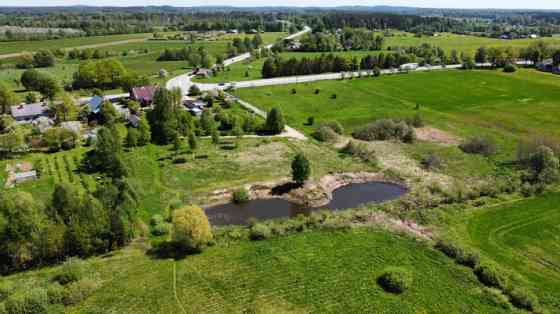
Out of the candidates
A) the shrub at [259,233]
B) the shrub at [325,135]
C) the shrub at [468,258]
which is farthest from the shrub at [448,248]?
the shrub at [325,135]

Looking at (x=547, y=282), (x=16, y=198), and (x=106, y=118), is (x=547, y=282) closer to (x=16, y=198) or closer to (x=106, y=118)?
(x=16, y=198)

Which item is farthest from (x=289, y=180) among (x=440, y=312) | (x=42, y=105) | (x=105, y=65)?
(x=105, y=65)

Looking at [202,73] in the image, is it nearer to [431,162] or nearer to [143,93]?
[143,93]

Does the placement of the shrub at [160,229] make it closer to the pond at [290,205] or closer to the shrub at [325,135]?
the pond at [290,205]

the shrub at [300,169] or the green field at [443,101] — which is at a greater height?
the green field at [443,101]

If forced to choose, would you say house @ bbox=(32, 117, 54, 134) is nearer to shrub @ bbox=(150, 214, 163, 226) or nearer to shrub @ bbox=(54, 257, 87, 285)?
shrub @ bbox=(150, 214, 163, 226)

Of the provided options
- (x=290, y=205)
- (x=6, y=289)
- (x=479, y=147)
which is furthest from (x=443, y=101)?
(x=6, y=289)

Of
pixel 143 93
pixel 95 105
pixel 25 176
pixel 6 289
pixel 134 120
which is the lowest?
pixel 6 289
